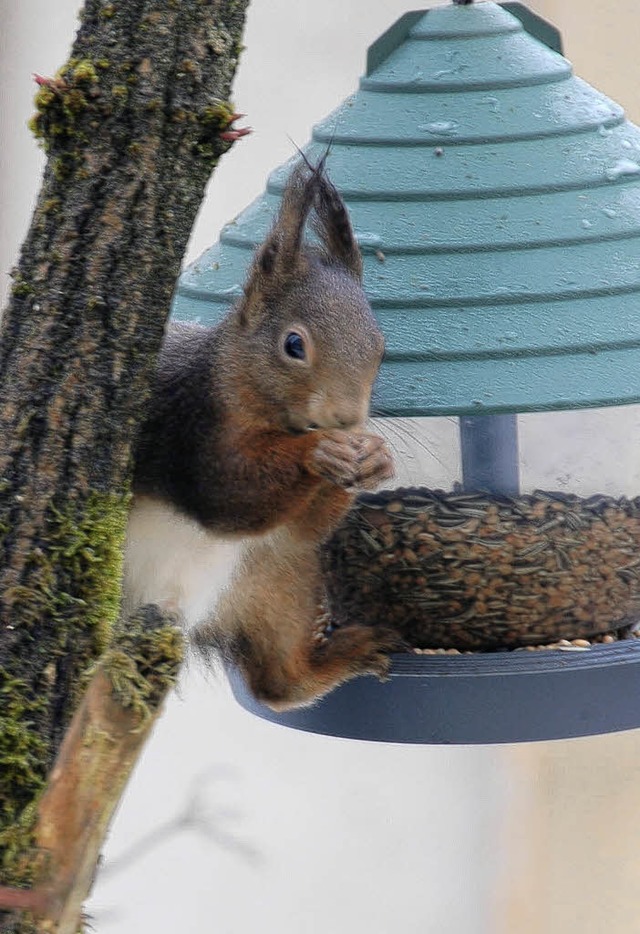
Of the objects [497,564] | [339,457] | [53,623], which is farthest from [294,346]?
[53,623]

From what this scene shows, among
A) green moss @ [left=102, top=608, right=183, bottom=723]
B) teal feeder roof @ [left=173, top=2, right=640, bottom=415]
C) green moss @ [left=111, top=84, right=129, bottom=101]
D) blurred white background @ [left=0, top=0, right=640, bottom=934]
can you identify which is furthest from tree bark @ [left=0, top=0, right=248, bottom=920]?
blurred white background @ [left=0, top=0, right=640, bottom=934]

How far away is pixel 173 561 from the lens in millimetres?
1460

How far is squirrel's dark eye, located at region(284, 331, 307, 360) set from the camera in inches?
51.9

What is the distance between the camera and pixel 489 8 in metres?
1.39

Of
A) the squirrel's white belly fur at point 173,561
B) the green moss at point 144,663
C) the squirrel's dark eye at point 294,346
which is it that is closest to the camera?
the green moss at point 144,663

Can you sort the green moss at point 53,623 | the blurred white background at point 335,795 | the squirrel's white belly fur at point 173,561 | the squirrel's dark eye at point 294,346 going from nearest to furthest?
1. the green moss at point 53,623
2. the squirrel's dark eye at point 294,346
3. the squirrel's white belly fur at point 173,561
4. the blurred white background at point 335,795

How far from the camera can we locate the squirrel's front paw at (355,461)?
1200mm

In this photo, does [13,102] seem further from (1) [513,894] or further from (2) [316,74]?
(1) [513,894]

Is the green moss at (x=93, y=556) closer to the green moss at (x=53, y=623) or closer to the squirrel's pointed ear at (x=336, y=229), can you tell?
the green moss at (x=53, y=623)

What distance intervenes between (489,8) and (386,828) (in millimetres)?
1855

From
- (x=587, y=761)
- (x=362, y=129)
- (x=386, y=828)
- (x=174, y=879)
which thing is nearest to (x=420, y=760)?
(x=386, y=828)

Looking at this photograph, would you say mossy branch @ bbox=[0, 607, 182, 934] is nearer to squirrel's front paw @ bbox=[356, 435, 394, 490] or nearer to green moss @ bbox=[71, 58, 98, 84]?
squirrel's front paw @ bbox=[356, 435, 394, 490]

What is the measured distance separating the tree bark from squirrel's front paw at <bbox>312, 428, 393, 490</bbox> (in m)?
0.19

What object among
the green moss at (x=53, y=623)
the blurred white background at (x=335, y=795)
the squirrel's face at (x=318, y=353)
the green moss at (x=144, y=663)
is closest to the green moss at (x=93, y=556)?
→ the green moss at (x=53, y=623)
